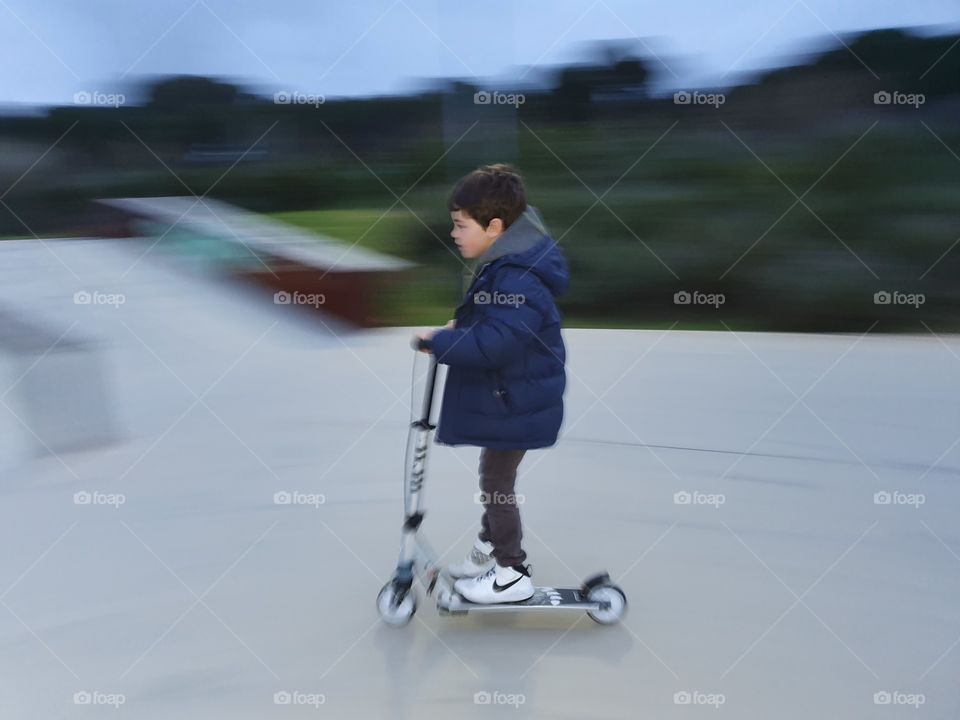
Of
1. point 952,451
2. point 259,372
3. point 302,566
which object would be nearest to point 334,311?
point 259,372

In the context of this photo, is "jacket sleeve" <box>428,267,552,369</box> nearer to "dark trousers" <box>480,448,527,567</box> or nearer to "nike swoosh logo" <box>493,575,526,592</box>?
"dark trousers" <box>480,448,527,567</box>

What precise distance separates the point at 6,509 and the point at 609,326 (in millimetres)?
4117

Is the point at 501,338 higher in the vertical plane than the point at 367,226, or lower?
lower

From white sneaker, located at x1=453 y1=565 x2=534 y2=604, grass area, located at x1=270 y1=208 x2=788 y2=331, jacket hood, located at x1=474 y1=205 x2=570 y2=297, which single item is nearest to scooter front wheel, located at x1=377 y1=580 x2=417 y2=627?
white sneaker, located at x1=453 y1=565 x2=534 y2=604

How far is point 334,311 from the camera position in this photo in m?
5.84

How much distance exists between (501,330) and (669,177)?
5.04 m

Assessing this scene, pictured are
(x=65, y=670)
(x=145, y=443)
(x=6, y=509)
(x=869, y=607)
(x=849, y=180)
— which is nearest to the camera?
(x=65, y=670)

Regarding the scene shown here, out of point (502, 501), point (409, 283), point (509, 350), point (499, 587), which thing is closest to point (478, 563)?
point (499, 587)

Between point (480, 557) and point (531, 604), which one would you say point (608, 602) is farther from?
point (480, 557)

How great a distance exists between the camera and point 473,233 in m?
2.12

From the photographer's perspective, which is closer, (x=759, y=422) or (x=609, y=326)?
(x=759, y=422)

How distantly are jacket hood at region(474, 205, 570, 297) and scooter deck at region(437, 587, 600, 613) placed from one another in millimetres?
812

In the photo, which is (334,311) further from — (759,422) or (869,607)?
(869,607)

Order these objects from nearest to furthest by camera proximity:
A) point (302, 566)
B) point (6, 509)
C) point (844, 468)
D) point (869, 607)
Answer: point (869, 607) → point (302, 566) → point (6, 509) → point (844, 468)
